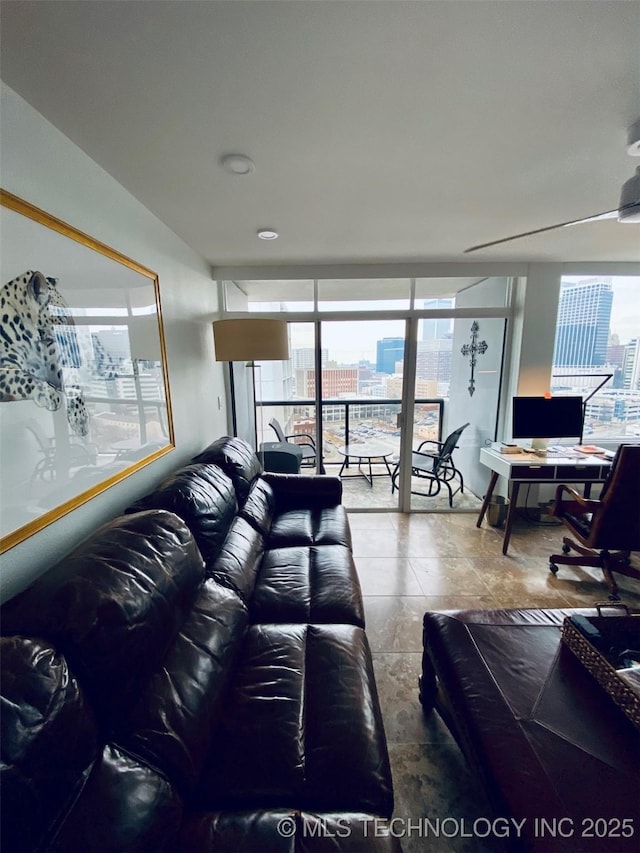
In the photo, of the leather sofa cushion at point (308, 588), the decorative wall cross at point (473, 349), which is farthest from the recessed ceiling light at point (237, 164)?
the decorative wall cross at point (473, 349)

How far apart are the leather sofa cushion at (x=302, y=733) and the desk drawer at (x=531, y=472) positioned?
2029mm

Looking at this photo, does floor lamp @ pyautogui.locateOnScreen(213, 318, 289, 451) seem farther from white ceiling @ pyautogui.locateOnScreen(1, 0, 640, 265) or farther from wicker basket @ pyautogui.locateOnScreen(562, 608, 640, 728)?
wicker basket @ pyautogui.locateOnScreen(562, 608, 640, 728)

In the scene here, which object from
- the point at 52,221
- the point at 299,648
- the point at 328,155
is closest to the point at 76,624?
the point at 299,648

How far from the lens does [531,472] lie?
8.67 ft

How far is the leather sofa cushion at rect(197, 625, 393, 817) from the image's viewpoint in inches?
34.4

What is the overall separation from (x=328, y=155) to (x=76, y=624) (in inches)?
77.3

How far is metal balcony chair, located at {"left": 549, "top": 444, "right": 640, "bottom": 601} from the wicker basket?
1109mm

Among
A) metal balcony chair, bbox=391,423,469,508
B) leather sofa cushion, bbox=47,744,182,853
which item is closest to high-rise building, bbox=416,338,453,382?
metal balcony chair, bbox=391,423,469,508

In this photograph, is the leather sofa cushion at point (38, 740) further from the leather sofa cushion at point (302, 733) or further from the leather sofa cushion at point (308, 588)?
the leather sofa cushion at point (308, 588)

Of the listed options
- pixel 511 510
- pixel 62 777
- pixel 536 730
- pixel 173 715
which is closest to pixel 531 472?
pixel 511 510

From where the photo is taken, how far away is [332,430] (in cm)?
393

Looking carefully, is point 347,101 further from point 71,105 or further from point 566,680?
point 566,680

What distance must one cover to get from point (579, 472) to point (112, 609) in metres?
3.27

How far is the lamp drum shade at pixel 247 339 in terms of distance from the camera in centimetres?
250
